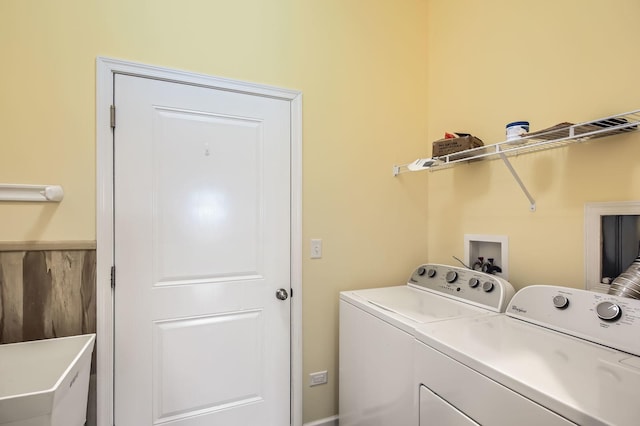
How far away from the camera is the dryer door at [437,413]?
3.07ft

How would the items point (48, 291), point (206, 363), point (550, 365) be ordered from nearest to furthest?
point (550, 365) → point (48, 291) → point (206, 363)

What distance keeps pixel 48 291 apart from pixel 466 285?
1902 mm

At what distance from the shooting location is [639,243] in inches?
44.2

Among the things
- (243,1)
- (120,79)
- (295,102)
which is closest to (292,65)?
(295,102)

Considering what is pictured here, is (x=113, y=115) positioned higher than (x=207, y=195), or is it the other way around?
(x=113, y=115)

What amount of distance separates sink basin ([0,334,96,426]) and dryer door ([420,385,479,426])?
1160 millimetres

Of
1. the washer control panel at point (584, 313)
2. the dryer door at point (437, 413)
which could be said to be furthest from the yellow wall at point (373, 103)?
the dryer door at point (437, 413)

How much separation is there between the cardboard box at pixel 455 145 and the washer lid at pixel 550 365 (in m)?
0.86

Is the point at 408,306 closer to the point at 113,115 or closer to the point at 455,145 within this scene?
the point at 455,145

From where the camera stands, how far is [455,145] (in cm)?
164

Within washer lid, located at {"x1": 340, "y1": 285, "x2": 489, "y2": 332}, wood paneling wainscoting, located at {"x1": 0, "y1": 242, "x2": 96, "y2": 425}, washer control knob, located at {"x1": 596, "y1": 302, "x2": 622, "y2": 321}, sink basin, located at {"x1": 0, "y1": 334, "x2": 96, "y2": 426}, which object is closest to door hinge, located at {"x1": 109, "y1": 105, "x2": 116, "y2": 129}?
wood paneling wainscoting, located at {"x1": 0, "y1": 242, "x2": 96, "y2": 425}

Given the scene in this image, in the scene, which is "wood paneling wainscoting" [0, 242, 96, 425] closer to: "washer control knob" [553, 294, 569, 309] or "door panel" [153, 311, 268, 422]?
"door panel" [153, 311, 268, 422]

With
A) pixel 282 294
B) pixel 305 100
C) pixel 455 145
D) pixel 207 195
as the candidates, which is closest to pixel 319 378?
pixel 282 294

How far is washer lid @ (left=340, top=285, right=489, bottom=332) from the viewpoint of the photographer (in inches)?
50.6
